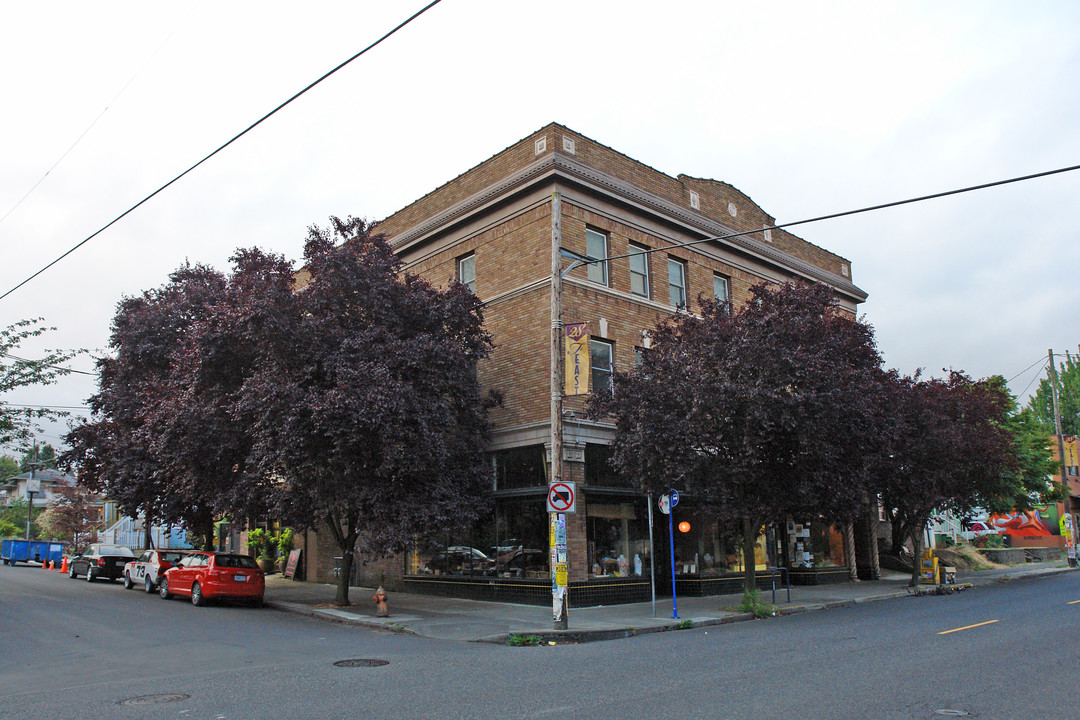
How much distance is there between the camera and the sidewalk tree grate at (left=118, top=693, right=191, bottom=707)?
8461 mm

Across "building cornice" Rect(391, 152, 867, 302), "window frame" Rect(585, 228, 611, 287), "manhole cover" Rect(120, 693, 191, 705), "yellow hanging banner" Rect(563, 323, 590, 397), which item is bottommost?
"manhole cover" Rect(120, 693, 191, 705)

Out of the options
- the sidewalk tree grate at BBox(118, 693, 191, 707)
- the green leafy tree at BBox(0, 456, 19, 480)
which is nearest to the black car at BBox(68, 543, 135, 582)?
the sidewalk tree grate at BBox(118, 693, 191, 707)

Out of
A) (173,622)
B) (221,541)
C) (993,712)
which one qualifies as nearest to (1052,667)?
(993,712)

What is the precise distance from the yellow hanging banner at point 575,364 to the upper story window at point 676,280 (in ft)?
30.0

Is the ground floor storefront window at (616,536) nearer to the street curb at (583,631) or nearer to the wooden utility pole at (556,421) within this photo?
the street curb at (583,631)

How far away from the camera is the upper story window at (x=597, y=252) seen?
22494mm

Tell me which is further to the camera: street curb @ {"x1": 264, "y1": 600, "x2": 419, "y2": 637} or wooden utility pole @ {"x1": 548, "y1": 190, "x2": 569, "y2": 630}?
street curb @ {"x1": 264, "y1": 600, "x2": 419, "y2": 637}

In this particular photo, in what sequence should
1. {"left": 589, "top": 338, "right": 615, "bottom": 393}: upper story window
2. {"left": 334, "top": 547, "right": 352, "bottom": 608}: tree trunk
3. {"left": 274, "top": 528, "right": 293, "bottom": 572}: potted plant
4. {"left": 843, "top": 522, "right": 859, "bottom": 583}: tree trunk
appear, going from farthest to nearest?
{"left": 274, "top": 528, "right": 293, "bottom": 572}: potted plant
{"left": 843, "top": 522, "right": 859, "bottom": 583}: tree trunk
{"left": 589, "top": 338, "right": 615, "bottom": 393}: upper story window
{"left": 334, "top": 547, "right": 352, "bottom": 608}: tree trunk

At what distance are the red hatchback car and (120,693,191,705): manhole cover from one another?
1243 cm

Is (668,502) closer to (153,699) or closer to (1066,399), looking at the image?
(153,699)

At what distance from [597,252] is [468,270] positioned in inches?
165

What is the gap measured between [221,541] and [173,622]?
19.5m

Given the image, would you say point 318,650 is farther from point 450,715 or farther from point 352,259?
point 352,259

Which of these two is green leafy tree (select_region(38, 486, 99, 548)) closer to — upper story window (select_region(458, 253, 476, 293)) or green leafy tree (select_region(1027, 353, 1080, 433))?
upper story window (select_region(458, 253, 476, 293))
